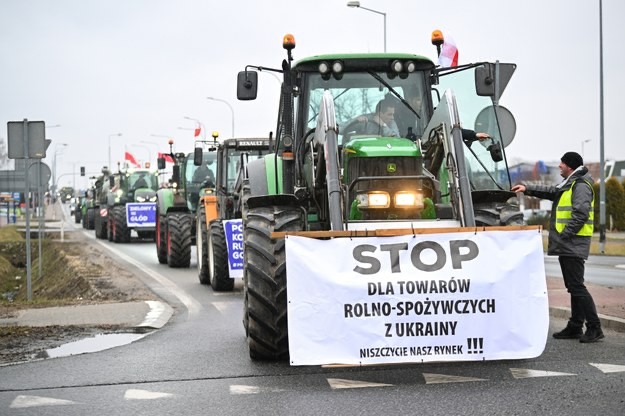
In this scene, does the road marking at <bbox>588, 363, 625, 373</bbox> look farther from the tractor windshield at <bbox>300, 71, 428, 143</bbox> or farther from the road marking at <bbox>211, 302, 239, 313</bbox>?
the road marking at <bbox>211, 302, 239, 313</bbox>

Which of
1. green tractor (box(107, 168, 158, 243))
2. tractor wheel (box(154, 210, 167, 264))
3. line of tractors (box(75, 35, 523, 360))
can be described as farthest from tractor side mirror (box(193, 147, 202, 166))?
green tractor (box(107, 168, 158, 243))

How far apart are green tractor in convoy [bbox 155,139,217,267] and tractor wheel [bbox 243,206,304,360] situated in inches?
511

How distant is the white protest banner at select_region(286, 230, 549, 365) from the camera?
26.9 feet

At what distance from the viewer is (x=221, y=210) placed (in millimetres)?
19891

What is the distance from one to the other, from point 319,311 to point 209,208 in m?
11.5

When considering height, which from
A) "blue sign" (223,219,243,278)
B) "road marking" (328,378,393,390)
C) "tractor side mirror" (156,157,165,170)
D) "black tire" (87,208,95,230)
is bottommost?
"black tire" (87,208,95,230)

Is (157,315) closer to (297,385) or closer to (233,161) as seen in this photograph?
(297,385)

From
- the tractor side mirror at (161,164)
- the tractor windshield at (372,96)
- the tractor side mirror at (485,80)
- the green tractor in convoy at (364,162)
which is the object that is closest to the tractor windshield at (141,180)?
the tractor side mirror at (161,164)

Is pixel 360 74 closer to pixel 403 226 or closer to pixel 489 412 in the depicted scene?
pixel 403 226

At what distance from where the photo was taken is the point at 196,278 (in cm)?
2055

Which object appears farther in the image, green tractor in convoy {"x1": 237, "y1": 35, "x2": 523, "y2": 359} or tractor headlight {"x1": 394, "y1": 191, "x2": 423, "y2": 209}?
tractor headlight {"x1": 394, "y1": 191, "x2": 423, "y2": 209}

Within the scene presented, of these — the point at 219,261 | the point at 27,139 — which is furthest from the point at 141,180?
the point at 219,261

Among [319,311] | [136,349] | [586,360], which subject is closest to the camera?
[319,311]

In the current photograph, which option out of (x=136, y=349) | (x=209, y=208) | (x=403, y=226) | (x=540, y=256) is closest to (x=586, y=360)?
(x=540, y=256)
